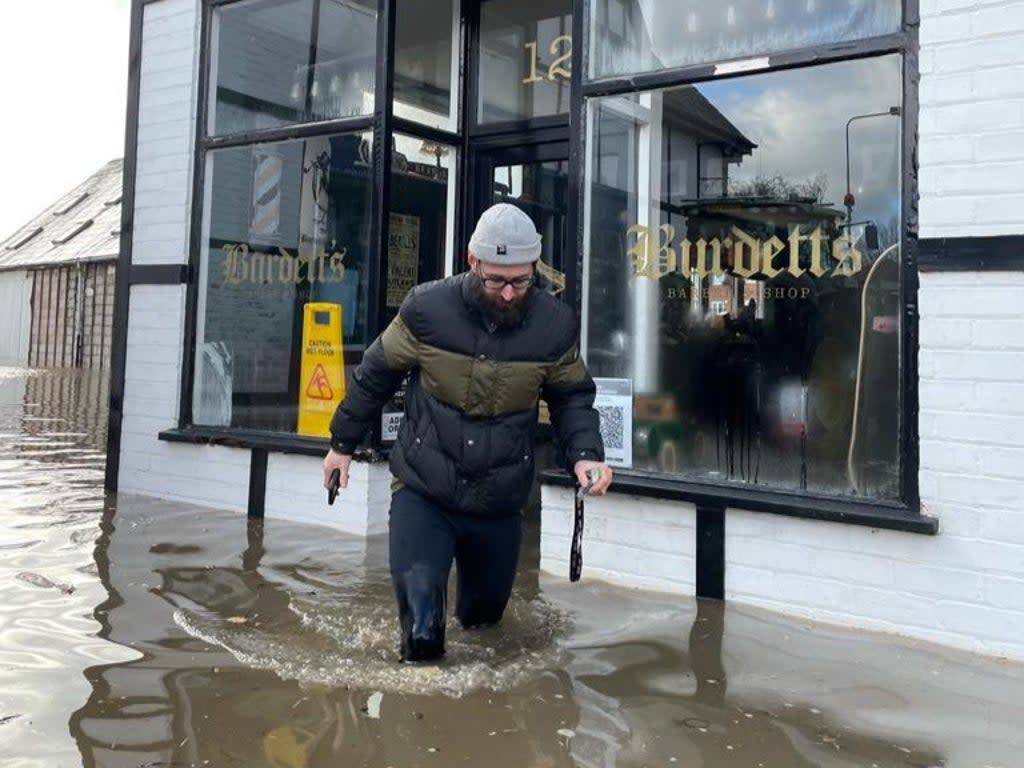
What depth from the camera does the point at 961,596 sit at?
12.9 ft

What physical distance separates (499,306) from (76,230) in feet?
96.0

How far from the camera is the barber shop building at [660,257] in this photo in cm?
401

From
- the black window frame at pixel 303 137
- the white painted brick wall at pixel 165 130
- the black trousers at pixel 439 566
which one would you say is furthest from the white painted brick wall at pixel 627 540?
the white painted brick wall at pixel 165 130

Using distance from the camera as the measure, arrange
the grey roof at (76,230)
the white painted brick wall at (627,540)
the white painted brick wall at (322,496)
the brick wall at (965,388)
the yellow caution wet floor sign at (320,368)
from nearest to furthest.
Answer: the brick wall at (965,388), the white painted brick wall at (627,540), the white painted brick wall at (322,496), the yellow caution wet floor sign at (320,368), the grey roof at (76,230)

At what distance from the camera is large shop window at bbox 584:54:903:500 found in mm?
4340

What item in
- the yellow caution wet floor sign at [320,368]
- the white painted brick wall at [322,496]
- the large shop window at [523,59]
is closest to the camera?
the white painted brick wall at [322,496]

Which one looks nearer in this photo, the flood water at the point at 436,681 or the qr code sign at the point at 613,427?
the flood water at the point at 436,681

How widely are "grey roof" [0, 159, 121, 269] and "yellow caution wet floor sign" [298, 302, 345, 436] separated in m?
20.2

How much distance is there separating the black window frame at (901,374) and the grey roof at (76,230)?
2278cm

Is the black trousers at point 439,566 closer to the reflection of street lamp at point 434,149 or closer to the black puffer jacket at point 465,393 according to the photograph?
the black puffer jacket at point 465,393

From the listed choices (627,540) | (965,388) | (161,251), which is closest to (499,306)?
(627,540)

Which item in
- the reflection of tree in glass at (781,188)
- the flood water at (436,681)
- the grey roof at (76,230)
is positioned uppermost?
the grey roof at (76,230)

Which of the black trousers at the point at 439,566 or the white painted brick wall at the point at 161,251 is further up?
the white painted brick wall at the point at 161,251

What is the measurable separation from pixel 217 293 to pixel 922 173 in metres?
4.77
